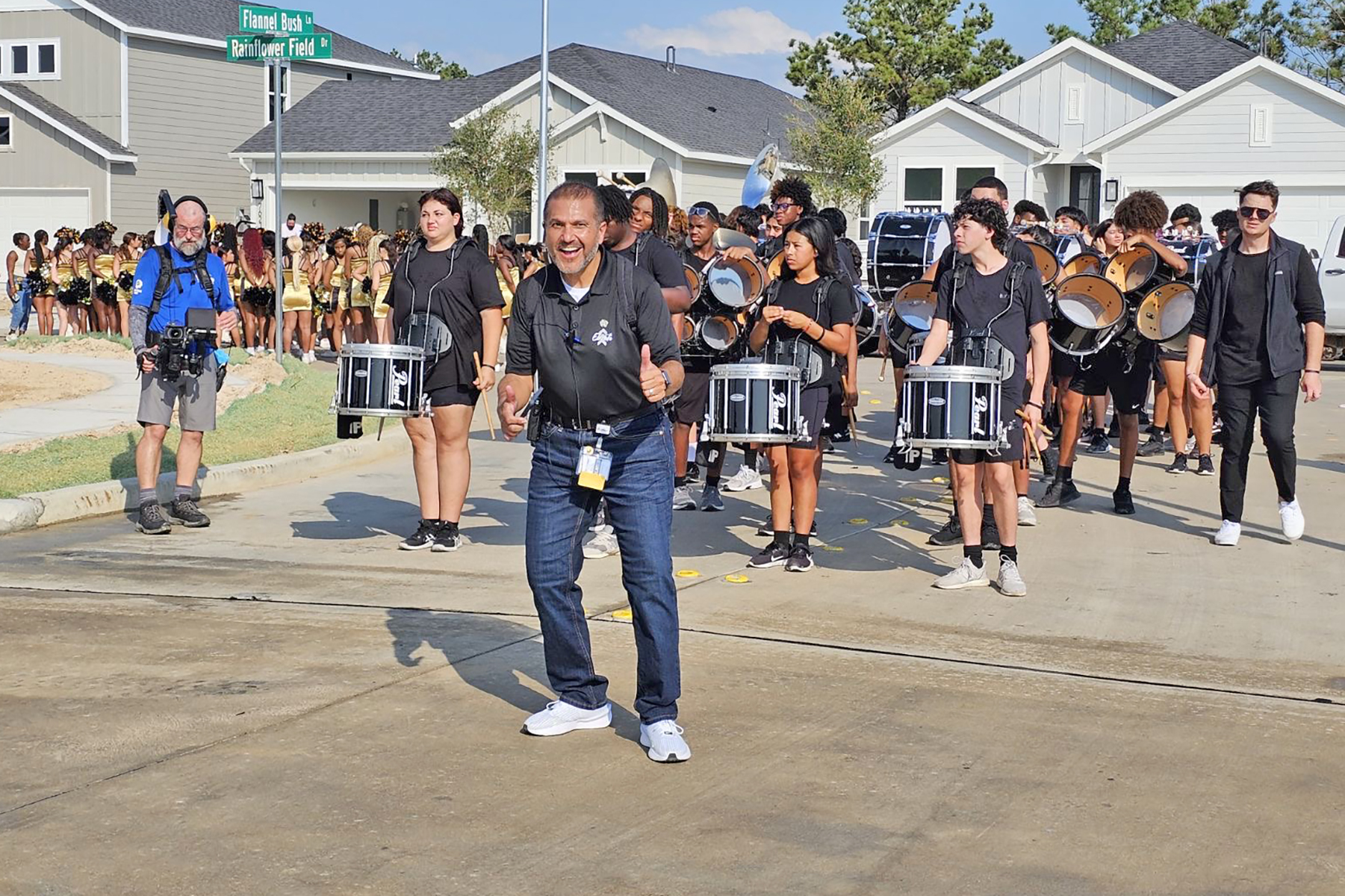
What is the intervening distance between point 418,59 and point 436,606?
78264mm

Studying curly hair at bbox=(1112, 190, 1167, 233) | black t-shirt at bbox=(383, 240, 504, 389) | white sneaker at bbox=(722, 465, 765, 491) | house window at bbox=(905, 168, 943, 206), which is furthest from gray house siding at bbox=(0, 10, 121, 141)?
black t-shirt at bbox=(383, 240, 504, 389)

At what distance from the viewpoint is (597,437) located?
5.48m

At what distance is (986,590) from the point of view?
27.2ft

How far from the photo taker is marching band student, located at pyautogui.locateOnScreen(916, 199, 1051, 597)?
823cm

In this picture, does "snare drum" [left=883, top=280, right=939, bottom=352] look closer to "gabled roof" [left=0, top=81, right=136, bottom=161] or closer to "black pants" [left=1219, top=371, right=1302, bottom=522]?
"black pants" [left=1219, top=371, right=1302, bottom=522]

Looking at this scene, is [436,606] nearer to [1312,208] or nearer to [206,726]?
[206,726]

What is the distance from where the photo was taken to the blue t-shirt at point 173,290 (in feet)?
32.0

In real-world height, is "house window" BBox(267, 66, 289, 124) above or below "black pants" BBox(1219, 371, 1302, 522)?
above

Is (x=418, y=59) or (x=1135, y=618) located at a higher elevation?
(x=418, y=59)

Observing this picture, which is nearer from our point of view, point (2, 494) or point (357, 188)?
point (2, 494)

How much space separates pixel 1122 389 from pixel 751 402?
12.5 feet

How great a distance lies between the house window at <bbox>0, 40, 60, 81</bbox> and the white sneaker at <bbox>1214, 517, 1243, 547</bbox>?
3957cm

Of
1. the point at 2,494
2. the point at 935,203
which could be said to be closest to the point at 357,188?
the point at 935,203

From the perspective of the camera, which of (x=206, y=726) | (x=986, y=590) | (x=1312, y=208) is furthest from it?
(x=1312, y=208)
